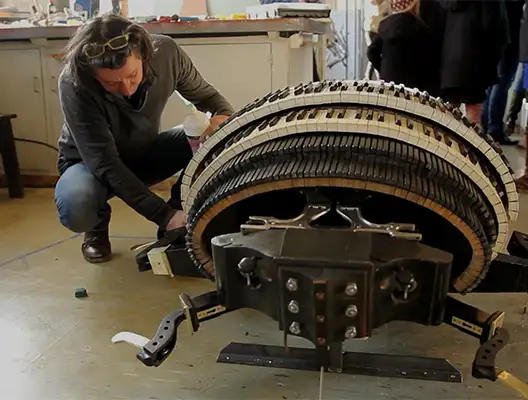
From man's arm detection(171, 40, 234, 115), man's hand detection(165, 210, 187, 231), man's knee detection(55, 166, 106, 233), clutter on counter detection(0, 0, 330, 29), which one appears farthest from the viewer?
clutter on counter detection(0, 0, 330, 29)

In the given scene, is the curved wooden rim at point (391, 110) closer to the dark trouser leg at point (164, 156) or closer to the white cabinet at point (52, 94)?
the dark trouser leg at point (164, 156)

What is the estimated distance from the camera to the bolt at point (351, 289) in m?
0.79

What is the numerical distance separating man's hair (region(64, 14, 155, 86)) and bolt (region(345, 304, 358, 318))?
2.80 feet

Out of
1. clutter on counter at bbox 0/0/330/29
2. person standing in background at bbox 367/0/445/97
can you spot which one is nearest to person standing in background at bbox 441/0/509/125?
person standing in background at bbox 367/0/445/97

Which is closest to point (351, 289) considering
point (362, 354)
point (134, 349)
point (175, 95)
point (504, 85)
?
point (362, 354)

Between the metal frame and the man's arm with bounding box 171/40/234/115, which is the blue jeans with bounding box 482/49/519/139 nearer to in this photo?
the man's arm with bounding box 171/40/234/115

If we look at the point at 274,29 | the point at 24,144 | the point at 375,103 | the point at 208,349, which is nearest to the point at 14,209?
the point at 24,144

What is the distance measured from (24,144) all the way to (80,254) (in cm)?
115

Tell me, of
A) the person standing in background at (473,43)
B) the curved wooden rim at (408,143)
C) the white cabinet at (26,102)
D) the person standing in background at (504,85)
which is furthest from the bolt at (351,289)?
the person standing in background at (504,85)

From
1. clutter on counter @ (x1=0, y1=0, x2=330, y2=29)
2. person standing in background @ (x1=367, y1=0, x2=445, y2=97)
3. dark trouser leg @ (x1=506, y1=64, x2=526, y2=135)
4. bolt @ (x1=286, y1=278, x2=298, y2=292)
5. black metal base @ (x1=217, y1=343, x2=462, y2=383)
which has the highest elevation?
clutter on counter @ (x1=0, y1=0, x2=330, y2=29)

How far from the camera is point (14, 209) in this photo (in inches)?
94.0

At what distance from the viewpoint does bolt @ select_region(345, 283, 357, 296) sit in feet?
2.58

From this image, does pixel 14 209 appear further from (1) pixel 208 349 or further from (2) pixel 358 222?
(2) pixel 358 222

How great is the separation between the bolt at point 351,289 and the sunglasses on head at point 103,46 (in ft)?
2.83
